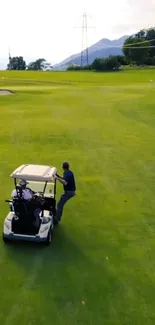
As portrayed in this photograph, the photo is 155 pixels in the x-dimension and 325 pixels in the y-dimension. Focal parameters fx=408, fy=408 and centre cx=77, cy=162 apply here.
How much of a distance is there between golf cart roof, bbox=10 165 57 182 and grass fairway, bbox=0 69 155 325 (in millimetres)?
1714

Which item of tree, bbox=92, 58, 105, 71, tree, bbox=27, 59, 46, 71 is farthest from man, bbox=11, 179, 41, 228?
tree, bbox=27, 59, 46, 71

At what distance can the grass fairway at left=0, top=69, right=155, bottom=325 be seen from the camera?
795 cm

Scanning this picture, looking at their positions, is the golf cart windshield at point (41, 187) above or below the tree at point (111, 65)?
below

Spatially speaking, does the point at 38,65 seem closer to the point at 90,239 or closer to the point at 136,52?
the point at 136,52

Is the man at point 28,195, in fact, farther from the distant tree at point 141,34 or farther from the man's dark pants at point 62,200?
the distant tree at point 141,34

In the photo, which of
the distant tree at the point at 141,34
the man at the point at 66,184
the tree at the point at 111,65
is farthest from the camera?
the distant tree at the point at 141,34

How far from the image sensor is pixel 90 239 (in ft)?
34.9

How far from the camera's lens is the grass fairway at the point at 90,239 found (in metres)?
7.95

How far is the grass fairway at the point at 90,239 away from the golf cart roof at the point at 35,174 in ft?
5.62

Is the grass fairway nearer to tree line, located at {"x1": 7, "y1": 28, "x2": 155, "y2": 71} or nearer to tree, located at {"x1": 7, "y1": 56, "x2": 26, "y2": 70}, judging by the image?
tree line, located at {"x1": 7, "y1": 28, "x2": 155, "y2": 71}

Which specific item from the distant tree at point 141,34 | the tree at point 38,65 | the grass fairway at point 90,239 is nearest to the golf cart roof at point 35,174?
the grass fairway at point 90,239

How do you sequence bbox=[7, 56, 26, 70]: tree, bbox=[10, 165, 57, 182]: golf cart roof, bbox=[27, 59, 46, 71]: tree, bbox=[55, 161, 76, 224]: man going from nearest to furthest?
1. bbox=[10, 165, 57, 182]: golf cart roof
2. bbox=[55, 161, 76, 224]: man
3. bbox=[7, 56, 26, 70]: tree
4. bbox=[27, 59, 46, 71]: tree

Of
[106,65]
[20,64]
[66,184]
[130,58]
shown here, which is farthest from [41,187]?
[20,64]

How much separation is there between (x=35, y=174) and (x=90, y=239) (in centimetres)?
229
